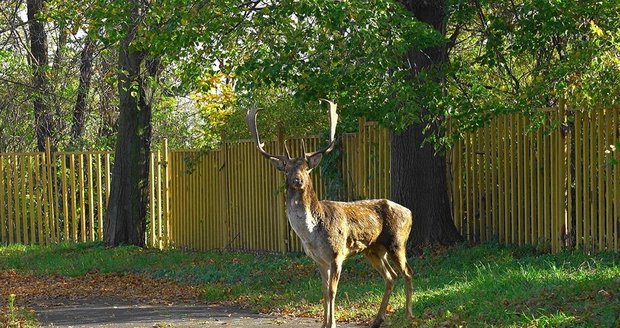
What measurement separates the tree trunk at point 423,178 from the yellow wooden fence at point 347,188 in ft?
1.56

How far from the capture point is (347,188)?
774 inches

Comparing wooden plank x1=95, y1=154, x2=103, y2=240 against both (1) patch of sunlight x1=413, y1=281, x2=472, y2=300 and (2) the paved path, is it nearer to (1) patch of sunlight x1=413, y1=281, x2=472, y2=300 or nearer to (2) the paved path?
(2) the paved path

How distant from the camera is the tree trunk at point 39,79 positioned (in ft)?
93.9

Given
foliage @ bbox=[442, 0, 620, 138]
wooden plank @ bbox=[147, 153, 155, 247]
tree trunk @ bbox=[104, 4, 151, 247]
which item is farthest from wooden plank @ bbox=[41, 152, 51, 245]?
foliage @ bbox=[442, 0, 620, 138]

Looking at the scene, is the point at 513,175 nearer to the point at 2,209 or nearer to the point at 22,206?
the point at 22,206

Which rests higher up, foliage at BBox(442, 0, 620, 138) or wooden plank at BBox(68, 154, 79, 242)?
foliage at BBox(442, 0, 620, 138)

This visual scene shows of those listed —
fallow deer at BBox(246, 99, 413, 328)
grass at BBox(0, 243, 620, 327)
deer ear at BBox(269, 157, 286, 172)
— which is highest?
deer ear at BBox(269, 157, 286, 172)

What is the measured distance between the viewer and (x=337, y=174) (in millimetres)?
19781

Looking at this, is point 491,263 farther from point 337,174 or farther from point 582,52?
point 337,174

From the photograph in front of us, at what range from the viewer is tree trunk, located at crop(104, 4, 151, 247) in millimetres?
23000

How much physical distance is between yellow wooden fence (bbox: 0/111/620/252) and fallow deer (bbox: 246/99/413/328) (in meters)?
3.81

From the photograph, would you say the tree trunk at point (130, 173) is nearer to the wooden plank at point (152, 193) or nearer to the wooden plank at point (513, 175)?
the wooden plank at point (152, 193)

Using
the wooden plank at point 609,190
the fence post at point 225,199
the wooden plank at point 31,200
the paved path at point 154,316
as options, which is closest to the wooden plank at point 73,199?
the wooden plank at point 31,200

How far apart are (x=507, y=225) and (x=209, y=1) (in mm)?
5391
